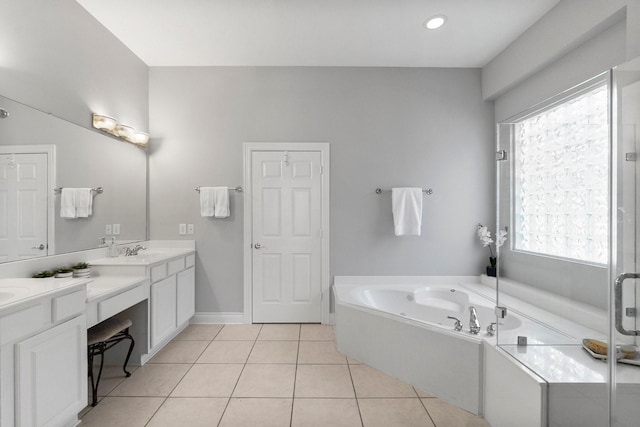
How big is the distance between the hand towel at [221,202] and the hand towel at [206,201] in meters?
0.04

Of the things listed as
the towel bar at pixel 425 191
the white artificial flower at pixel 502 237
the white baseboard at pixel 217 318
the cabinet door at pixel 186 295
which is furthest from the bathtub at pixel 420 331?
the cabinet door at pixel 186 295

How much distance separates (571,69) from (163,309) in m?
3.84

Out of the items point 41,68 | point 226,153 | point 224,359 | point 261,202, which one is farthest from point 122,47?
point 224,359

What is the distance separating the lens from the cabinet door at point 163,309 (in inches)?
94.1

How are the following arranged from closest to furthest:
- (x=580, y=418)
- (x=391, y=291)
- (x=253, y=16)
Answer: (x=580, y=418)
(x=253, y=16)
(x=391, y=291)

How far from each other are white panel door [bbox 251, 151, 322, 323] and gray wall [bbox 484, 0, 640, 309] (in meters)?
1.82

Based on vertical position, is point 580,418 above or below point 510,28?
below

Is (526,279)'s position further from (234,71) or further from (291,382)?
(234,71)

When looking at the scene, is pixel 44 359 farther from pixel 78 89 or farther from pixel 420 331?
pixel 420 331

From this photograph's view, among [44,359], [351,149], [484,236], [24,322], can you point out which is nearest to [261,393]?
[44,359]

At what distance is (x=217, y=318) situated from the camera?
10.5 feet

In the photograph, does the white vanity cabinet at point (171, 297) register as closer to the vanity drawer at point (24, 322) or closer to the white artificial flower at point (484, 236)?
the vanity drawer at point (24, 322)

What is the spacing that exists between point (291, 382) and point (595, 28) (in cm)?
321

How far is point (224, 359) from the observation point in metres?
2.44
